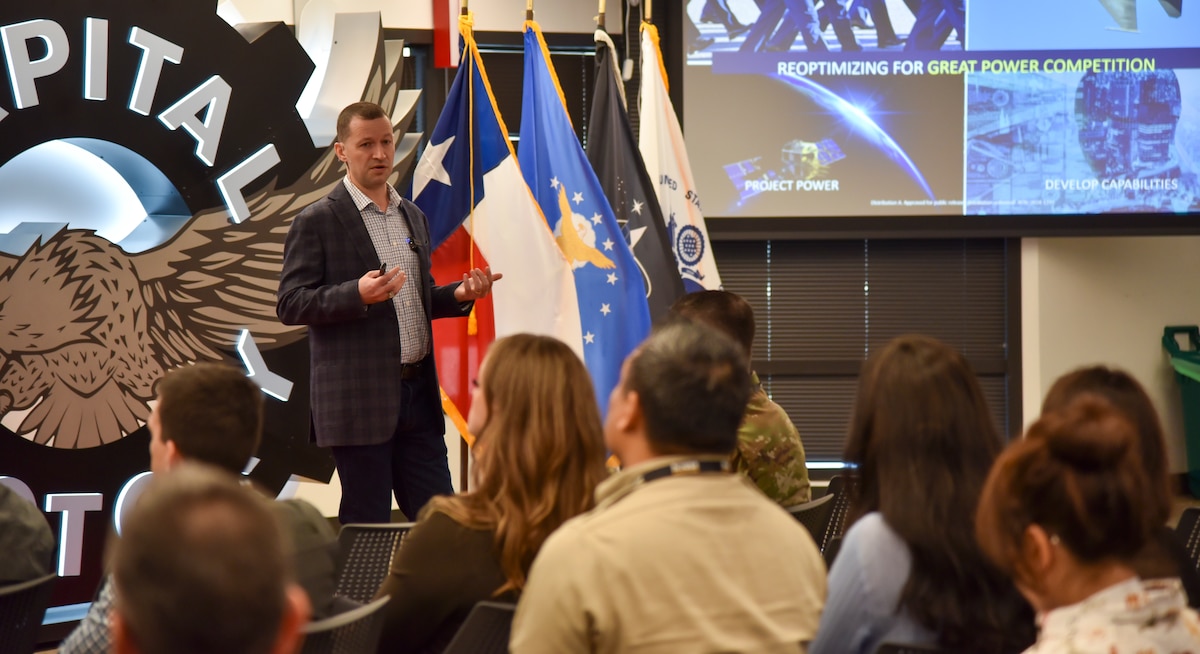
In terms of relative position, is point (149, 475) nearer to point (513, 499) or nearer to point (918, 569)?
point (513, 499)

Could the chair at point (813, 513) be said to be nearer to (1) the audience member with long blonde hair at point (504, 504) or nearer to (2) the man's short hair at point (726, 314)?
(2) the man's short hair at point (726, 314)

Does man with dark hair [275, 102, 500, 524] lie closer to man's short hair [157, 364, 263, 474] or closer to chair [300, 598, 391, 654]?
man's short hair [157, 364, 263, 474]

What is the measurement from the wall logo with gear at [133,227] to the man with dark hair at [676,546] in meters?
2.85

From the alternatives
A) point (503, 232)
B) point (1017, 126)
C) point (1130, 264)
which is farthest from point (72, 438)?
point (1130, 264)

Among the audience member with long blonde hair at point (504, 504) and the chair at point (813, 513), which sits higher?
the audience member with long blonde hair at point (504, 504)

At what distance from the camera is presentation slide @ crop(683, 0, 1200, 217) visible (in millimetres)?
5652

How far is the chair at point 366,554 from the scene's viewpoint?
2375mm

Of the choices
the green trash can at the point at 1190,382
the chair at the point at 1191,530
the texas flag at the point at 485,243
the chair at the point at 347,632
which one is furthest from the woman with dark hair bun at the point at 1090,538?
the green trash can at the point at 1190,382

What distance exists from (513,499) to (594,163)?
3005 millimetres

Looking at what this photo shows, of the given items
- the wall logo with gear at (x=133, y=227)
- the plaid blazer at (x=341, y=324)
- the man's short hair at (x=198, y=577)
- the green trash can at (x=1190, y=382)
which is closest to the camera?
the man's short hair at (x=198, y=577)

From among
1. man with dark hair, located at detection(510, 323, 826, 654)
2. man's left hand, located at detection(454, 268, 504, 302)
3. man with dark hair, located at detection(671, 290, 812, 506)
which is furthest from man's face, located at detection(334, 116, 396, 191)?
man with dark hair, located at detection(510, 323, 826, 654)

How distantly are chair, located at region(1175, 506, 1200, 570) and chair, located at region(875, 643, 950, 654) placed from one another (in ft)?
3.75

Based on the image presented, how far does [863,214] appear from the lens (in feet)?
18.9

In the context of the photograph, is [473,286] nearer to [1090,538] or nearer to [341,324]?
[341,324]
